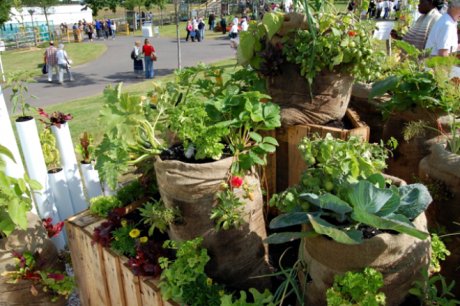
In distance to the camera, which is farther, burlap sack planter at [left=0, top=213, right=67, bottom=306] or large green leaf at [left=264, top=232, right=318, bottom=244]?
burlap sack planter at [left=0, top=213, right=67, bottom=306]

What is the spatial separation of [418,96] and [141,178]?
151cm

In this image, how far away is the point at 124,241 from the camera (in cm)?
201

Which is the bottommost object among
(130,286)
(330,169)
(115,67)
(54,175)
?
(115,67)

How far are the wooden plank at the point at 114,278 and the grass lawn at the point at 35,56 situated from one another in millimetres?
14373

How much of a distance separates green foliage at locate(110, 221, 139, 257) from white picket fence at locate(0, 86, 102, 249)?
1055 millimetres

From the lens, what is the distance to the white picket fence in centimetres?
281

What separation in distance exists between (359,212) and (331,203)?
0.09 meters

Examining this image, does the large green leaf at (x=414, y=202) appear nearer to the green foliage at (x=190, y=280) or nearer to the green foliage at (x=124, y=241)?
the green foliage at (x=190, y=280)

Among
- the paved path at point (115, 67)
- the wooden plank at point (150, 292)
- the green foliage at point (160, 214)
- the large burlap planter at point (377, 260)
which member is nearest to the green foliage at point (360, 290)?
the large burlap planter at point (377, 260)

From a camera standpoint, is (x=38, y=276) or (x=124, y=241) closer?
(x=124, y=241)

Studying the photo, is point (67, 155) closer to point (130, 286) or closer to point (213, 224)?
point (130, 286)

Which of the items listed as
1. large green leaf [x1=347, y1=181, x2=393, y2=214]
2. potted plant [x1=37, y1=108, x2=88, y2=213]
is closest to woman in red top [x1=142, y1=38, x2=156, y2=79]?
potted plant [x1=37, y1=108, x2=88, y2=213]

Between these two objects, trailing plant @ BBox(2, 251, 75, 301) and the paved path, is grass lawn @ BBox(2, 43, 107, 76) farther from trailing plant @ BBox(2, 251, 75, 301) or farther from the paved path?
trailing plant @ BBox(2, 251, 75, 301)

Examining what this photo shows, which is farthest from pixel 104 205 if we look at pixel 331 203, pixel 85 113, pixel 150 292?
pixel 85 113
